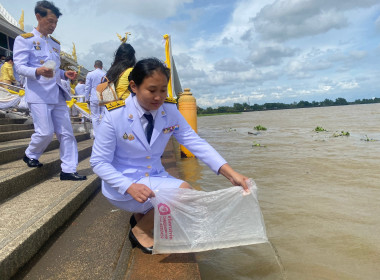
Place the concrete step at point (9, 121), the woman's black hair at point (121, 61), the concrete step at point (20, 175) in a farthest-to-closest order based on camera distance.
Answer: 1. the concrete step at point (9, 121)
2. the woman's black hair at point (121, 61)
3. the concrete step at point (20, 175)

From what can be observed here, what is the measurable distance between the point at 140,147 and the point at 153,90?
388 mm

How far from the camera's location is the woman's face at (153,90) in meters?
1.81

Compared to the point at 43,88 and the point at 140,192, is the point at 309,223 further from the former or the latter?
the point at 43,88

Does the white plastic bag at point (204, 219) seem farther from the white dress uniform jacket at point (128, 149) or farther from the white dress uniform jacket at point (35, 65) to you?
the white dress uniform jacket at point (35, 65)

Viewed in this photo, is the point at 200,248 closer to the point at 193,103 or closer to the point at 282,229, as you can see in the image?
the point at 282,229

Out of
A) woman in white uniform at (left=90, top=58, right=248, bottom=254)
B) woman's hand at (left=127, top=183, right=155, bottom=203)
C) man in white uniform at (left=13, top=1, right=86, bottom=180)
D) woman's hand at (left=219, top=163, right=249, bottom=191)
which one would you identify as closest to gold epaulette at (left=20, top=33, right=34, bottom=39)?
man in white uniform at (left=13, top=1, right=86, bottom=180)

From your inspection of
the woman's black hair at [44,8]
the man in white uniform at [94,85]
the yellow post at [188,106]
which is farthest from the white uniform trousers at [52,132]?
the yellow post at [188,106]

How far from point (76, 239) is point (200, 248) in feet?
3.29

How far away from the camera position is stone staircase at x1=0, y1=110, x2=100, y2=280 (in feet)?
5.87

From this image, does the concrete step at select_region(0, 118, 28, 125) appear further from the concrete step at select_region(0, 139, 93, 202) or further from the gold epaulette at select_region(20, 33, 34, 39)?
the gold epaulette at select_region(20, 33, 34, 39)

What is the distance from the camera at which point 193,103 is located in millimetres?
5891

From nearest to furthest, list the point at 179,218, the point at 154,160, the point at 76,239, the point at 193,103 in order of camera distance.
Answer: the point at 179,218 → the point at 154,160 → the point at 76,239 → the point at 193,103

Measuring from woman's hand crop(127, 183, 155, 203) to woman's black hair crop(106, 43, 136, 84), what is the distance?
208 cm

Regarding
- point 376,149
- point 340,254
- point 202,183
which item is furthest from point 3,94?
point 376,149
